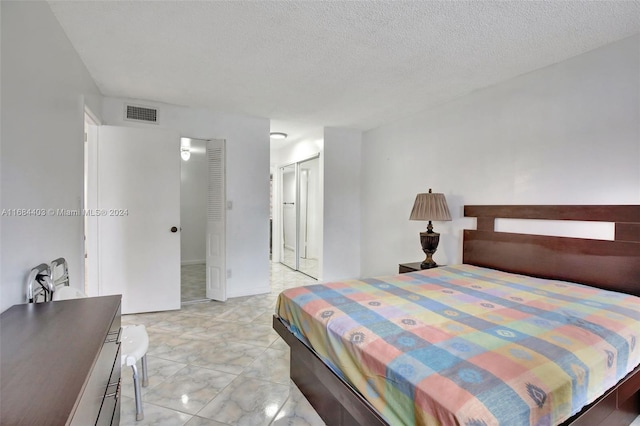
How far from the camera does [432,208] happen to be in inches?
122

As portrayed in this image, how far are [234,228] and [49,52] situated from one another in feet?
8.01

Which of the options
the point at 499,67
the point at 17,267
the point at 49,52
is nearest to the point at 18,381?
the point at 17,267

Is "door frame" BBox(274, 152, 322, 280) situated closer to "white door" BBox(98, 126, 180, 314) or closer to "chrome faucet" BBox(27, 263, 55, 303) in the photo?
"white door" BBox(98, 126, 180, 314)

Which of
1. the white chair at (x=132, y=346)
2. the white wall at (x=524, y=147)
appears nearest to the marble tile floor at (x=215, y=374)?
the white chair at (x=132, y=346)

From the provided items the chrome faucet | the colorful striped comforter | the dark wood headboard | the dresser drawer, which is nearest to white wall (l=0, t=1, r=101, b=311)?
the chrome faucet

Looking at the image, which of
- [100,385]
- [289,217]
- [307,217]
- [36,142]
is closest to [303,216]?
[307,217]

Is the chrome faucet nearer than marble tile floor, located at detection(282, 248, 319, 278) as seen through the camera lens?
Yes

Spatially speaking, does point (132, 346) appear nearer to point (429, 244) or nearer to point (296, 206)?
point (429, 244)

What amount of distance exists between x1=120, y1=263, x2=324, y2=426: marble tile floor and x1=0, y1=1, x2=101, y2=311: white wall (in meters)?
0.91

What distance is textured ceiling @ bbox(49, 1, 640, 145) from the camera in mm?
1806

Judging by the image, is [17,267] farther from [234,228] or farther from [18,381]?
[234,228]

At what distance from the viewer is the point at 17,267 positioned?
1413mm

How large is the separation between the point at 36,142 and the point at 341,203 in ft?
11.7

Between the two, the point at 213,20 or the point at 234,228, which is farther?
the point at 234,228
